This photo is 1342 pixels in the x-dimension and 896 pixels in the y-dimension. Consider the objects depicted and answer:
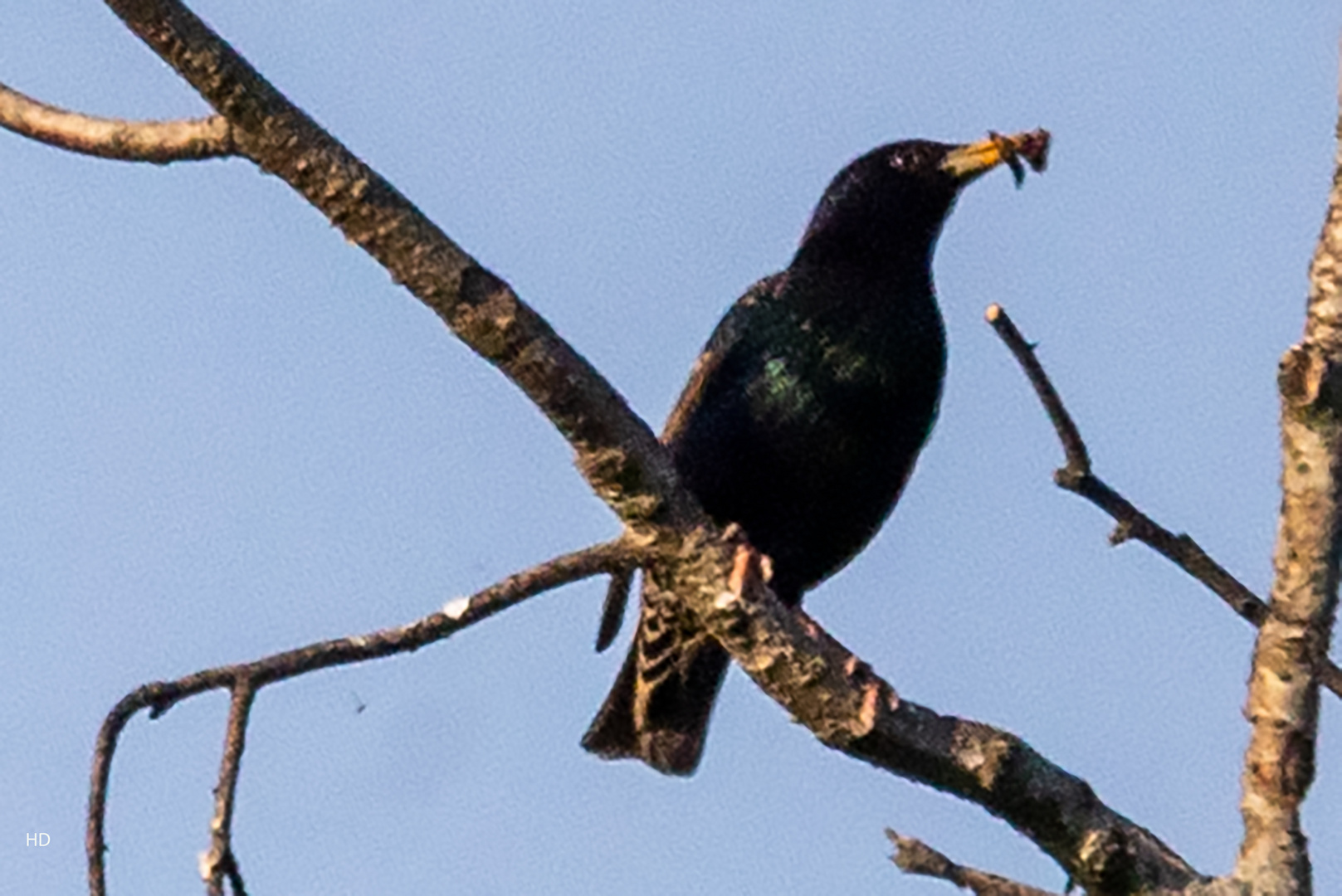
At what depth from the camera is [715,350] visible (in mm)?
6098

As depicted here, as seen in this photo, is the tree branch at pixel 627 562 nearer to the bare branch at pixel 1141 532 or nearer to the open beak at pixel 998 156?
the bare branch at pixel 1141 532

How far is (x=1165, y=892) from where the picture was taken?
364cm

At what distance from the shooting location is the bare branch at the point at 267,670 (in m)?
3.29

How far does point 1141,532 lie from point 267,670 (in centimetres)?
160

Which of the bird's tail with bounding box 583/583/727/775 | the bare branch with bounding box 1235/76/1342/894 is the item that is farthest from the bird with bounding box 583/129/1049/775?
the bare branch with bounding box 1235/76/1342/894

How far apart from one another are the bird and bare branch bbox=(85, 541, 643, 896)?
2.00 m

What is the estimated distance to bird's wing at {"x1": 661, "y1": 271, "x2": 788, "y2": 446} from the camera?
6.05 m

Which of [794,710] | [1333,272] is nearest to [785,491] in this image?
[794,710]

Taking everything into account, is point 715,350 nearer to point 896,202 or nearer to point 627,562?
point 896,202

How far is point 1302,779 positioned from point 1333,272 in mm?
833

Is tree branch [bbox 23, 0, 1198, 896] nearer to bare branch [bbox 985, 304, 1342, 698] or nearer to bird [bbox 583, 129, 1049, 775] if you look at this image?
bare branch [bbox 985, 304, 1342, 698]

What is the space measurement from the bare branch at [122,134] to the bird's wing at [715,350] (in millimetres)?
2592

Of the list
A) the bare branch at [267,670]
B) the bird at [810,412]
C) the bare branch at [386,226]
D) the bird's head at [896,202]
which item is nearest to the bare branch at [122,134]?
the bare branch at [386,226]

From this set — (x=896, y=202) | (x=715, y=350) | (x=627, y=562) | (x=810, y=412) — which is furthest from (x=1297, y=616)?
(x=896, y=202)
